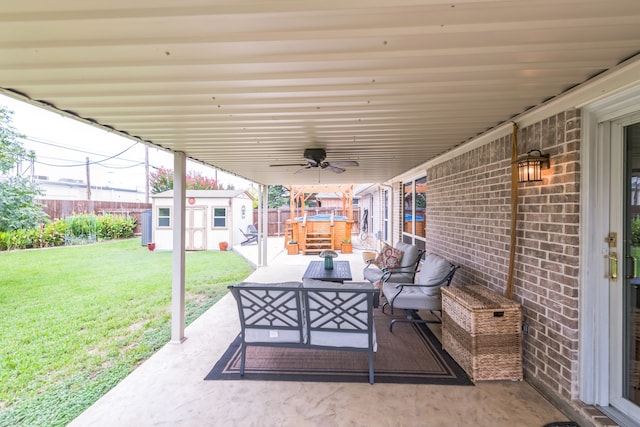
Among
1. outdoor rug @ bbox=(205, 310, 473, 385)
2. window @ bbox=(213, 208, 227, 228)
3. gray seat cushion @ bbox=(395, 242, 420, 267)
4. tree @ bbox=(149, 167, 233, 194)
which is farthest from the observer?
tree @ bbox=(149, 167, 233, 194)

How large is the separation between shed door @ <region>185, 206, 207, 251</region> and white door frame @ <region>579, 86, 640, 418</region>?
12.1 meters

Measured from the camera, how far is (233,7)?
121 cm

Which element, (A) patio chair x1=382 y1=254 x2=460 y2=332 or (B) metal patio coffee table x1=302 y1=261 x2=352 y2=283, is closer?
(A) patio chair x1=382 y1=254 x2=460 y2=332

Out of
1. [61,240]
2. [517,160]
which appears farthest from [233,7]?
[61,240]

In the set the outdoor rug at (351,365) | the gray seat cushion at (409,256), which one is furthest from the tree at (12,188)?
the gray seat cushion at (409,256)

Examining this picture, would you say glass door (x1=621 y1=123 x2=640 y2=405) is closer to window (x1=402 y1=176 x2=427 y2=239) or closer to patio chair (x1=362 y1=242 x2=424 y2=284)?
patio chair (x1=362 y1=242 x2=424 y2=284)

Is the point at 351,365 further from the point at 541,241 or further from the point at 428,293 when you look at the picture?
the point at 541,241

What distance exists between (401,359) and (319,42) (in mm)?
3036

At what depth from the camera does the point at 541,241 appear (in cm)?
242

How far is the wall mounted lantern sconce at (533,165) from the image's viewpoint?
2.36m

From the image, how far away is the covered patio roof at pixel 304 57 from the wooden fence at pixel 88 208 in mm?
12969

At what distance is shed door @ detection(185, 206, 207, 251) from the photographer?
11859 millimetres

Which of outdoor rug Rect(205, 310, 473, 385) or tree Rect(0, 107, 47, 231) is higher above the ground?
tree Rect(0, 107, 47, 231)

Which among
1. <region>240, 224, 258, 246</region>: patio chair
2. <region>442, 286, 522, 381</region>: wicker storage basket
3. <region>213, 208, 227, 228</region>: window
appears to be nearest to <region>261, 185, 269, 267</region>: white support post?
<region>213, 208, 227, 228</region>: window
